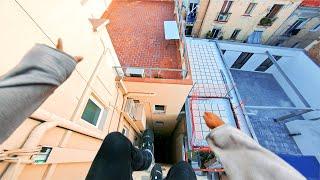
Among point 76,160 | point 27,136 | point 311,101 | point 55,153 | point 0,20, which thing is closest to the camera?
point 0,20

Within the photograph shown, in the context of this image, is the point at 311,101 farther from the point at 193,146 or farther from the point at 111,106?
the point at 111,106

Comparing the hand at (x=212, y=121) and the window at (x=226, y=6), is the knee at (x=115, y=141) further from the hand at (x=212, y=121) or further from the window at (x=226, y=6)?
the window at (x=226, y=6)

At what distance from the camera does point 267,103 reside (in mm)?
10445

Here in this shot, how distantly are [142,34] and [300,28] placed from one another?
11438 mm

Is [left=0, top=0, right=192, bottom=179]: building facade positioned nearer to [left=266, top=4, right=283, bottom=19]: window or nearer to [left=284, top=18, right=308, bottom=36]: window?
[left=266, top=4, right=283, bottom=19]: window

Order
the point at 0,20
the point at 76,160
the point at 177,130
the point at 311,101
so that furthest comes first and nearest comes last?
the point at 311,101 < the point at 177,130 < the point at 76,160 < the point at 0,20

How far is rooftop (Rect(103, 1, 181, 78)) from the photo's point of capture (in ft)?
19.4

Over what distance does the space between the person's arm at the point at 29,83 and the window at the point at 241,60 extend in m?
11.8

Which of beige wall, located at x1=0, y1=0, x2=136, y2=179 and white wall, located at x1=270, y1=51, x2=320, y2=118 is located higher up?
white wall, located at x1=270, y1=51, x2=320, y2=118

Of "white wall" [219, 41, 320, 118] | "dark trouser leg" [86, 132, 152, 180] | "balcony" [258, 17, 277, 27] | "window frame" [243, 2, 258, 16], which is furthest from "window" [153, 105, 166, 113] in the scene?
"balcony" [258, 17, 277, 27]

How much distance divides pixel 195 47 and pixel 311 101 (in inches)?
272

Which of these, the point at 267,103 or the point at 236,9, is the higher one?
the point at 236,9

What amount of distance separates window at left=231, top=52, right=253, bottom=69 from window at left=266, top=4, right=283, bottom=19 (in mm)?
2384

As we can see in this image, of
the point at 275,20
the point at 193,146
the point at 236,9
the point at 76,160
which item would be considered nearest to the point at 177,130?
the point at 193,146
